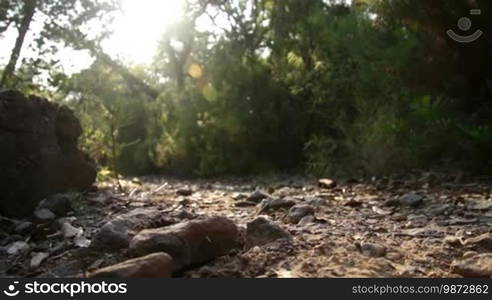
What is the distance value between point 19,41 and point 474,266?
7.16 m

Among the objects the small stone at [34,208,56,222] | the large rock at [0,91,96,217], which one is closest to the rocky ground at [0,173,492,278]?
the small stone at [34,208,56,222]

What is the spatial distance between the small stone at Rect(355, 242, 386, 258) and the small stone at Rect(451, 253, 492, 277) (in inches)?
12.0

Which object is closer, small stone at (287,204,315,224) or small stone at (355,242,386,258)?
small stone at (355,242,386,258)

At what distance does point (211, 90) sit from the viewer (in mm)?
9633

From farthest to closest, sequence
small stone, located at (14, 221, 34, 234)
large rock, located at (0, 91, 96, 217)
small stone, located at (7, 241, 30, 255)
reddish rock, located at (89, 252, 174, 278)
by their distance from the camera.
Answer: large rock, located at (0, 91, 96, 217), small stone, located at (14, 221, 34, 234), small stone, located at (7, 241, 30, 255), reddish rock, located at (89, 252, 174, 278)

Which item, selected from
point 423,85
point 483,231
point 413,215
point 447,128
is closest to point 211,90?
point 423,85

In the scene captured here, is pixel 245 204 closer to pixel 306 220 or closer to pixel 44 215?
pixel 306 220

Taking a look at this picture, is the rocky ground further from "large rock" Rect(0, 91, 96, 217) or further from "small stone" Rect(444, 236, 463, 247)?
"large rock" Rect(0, 91, 96, 217)

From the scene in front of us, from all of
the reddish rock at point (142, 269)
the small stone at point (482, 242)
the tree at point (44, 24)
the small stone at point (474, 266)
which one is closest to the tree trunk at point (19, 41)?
the tree at point (44, 24)

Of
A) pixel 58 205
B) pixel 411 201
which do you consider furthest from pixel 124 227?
pixel 411 201

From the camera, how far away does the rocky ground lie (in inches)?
82.0

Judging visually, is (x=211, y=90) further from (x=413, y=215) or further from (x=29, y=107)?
(x=413, y=215)

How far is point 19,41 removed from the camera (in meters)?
7.46

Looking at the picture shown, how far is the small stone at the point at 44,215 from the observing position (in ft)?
11.1
